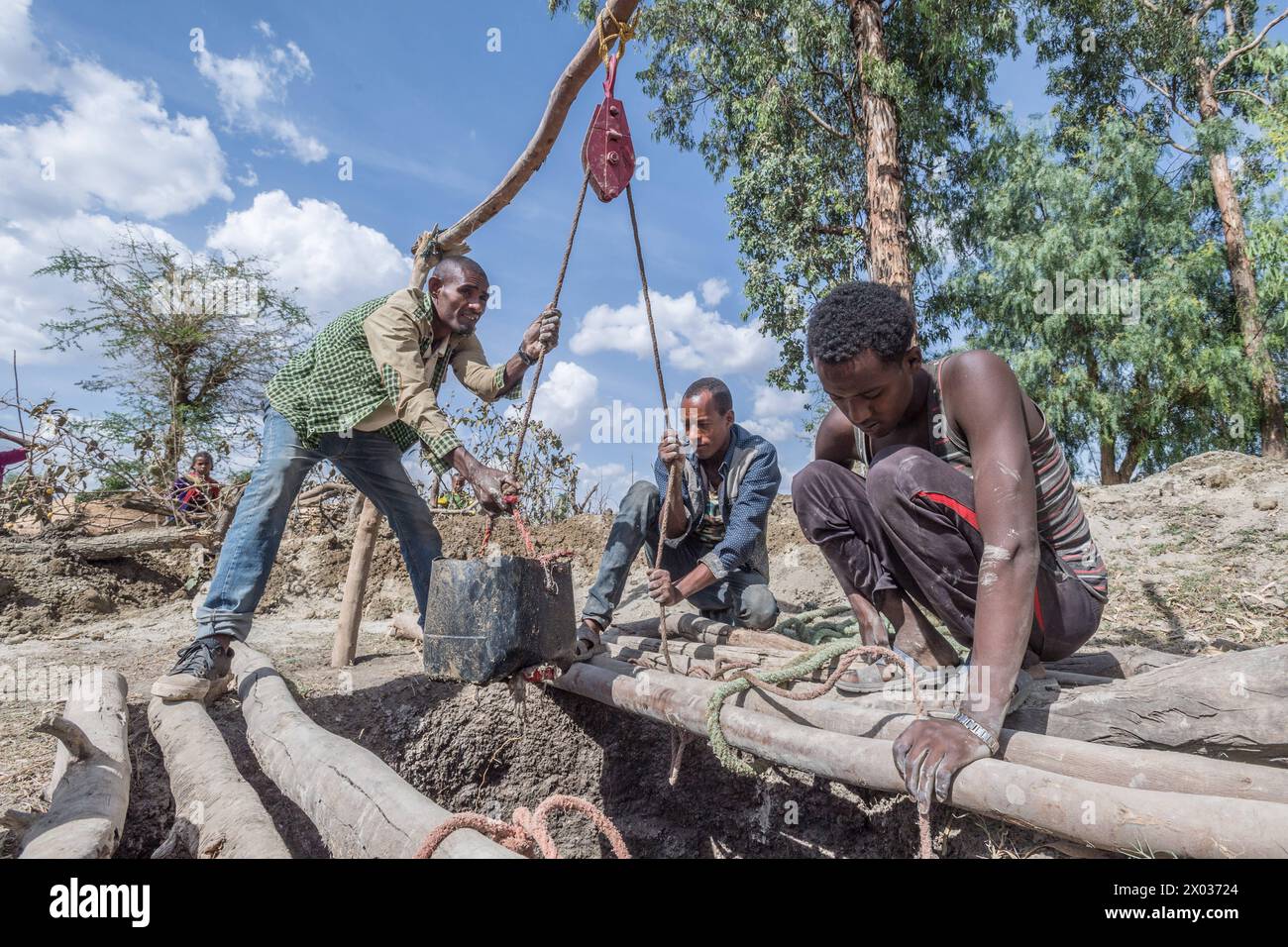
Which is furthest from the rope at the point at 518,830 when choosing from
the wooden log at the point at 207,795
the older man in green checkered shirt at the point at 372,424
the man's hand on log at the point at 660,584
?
the man's hand on log at the point at 660,584

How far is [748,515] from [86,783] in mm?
2594

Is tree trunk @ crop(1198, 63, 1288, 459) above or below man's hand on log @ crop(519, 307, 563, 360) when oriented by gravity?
above

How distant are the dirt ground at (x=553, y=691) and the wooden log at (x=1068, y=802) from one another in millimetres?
282

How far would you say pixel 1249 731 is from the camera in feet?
5.00

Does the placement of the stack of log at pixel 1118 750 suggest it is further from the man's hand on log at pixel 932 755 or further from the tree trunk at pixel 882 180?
the tree trunk at pixel 882 180

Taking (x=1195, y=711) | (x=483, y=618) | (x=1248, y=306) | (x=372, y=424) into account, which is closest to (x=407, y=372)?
(x=372, y=424)

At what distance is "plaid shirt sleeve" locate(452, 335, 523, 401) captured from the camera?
3.43 meters

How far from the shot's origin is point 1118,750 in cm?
149

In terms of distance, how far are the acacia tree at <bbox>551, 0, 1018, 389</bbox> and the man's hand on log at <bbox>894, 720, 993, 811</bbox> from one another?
9.16 meters

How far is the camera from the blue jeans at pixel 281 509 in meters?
2.80

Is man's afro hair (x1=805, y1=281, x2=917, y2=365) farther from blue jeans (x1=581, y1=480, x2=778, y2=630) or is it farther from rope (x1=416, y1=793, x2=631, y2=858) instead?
blue jeans (x1=581, y1=480, x2=778, y2=630)

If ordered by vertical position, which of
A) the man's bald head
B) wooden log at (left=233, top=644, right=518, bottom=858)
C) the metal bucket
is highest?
the man's bald head

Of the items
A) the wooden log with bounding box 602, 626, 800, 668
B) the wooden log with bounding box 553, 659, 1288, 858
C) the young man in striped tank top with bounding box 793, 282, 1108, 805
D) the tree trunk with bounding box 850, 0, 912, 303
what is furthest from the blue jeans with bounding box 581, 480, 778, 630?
the tree trunk with bounding box 850, 0, 912, 303

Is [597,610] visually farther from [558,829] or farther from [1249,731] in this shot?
[1249,731]
